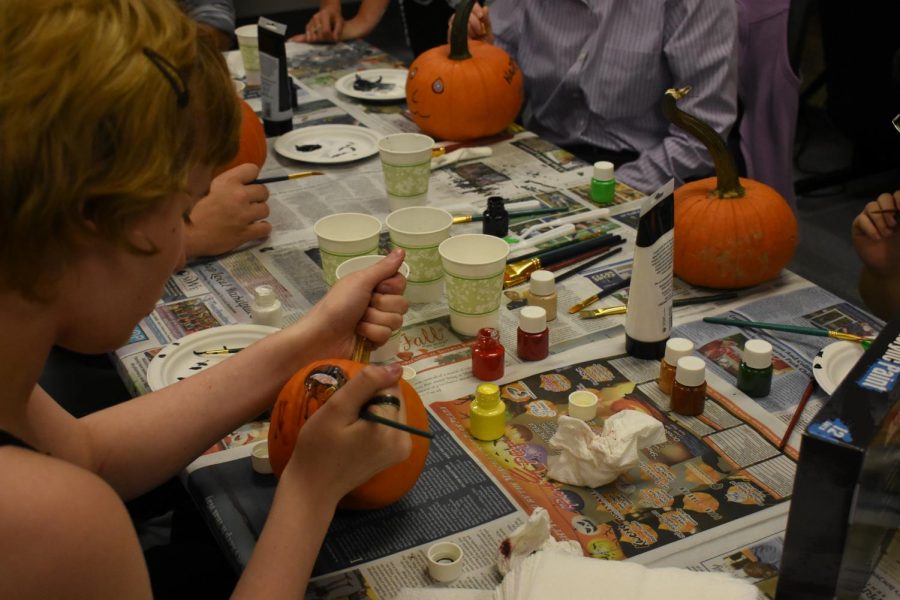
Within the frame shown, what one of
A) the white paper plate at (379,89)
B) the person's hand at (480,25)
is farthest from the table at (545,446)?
the person's hand at (480,25)

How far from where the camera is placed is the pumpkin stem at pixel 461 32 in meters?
1.95

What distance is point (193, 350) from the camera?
132cm

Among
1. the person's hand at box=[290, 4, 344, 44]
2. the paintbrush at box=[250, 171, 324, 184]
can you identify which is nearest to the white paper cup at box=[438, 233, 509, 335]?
the paintbrush at box=[250, 171, 324, 184]

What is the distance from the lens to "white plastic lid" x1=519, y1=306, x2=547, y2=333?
1255 millimetres

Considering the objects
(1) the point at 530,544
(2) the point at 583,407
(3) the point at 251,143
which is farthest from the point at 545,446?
(3) the point at 251,143

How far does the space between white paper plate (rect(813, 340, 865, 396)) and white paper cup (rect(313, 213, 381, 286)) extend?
2.14ft

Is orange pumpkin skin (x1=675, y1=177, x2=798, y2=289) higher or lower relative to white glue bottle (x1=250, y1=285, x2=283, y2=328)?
higher

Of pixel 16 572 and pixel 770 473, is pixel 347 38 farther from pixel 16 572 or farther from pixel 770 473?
pixel 16 572

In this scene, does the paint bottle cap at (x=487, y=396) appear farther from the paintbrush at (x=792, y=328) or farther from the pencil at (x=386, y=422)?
the paintbrush at (x=792, y=328)

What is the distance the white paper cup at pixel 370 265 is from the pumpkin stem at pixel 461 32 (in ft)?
2.59

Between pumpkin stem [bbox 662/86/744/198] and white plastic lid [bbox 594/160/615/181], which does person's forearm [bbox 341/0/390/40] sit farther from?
pumpkin stem [bbox 662/86/744/198]

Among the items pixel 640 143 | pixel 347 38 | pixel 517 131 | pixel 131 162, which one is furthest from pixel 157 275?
pixel 347 38

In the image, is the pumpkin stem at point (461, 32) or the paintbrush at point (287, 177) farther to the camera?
the pumpkin stem at point (461, 32)

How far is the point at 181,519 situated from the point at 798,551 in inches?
39.5
